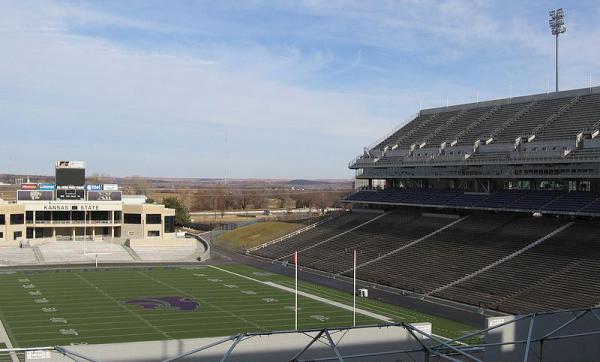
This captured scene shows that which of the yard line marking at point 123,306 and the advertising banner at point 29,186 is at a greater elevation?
the advertising banner at point 29,186

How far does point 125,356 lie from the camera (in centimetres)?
1262

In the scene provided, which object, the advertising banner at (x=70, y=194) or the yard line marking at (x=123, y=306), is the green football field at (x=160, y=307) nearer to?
the yard line marking at (x=123, y=306)

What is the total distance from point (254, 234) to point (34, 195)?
Answer: 23056 millimetres

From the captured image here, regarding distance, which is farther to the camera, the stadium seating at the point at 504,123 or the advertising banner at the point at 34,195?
the advertising banner at the point at 34,195

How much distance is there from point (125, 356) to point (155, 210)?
58.8 metres

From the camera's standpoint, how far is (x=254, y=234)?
241 ft

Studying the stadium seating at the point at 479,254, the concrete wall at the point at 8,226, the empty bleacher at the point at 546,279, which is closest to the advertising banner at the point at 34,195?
the concrete wall at the point at 8,226

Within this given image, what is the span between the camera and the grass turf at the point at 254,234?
228 feet

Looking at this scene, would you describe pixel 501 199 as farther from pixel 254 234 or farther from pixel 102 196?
pixel 102 196

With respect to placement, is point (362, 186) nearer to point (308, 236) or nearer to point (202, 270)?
point (308, 236)

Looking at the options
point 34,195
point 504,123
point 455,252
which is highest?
point 504,123

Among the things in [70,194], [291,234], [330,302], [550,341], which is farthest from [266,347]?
[70,194]

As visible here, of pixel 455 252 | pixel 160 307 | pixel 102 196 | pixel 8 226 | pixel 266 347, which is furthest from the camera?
pixel 102 196

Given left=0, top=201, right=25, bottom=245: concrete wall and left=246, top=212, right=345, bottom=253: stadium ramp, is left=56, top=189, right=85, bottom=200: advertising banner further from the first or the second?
left=246, top=212, right=345, bottom=253: stadium ramp
